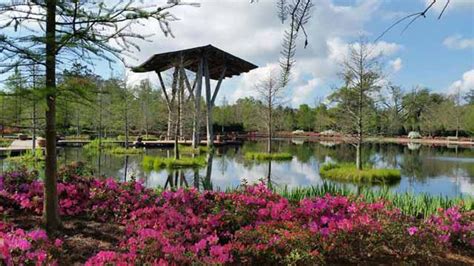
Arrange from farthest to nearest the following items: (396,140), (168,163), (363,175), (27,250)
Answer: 1. (396,140)
2. (168,163)
3. (363,175)
4. (27,250)

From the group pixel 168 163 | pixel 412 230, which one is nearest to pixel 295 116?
pixel 168 163

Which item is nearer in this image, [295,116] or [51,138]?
[51,138]

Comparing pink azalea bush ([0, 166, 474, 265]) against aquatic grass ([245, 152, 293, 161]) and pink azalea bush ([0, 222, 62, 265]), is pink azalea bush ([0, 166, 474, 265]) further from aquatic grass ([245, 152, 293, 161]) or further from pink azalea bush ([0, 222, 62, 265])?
aquatic grass ([245, 152, 293, 161])

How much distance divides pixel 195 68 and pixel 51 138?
23160 mm

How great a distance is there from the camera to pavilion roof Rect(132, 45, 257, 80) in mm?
21828

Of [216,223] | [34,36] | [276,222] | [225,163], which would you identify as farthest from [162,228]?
[225,163]

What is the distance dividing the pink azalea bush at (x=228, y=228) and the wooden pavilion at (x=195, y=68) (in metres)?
14.1

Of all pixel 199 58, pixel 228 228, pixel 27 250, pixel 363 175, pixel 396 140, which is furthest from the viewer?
pixel 396 140

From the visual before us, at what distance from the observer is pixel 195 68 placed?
26.4 meters

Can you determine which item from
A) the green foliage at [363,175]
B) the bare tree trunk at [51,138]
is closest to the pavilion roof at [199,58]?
the green foliage at [363,175]

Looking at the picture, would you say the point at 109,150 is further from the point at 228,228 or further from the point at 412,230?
the point at 412,230

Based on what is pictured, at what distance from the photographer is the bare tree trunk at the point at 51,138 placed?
3391 mm

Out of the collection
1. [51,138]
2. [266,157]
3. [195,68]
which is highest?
[195,68]

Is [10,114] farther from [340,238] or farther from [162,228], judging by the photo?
[340,238]
